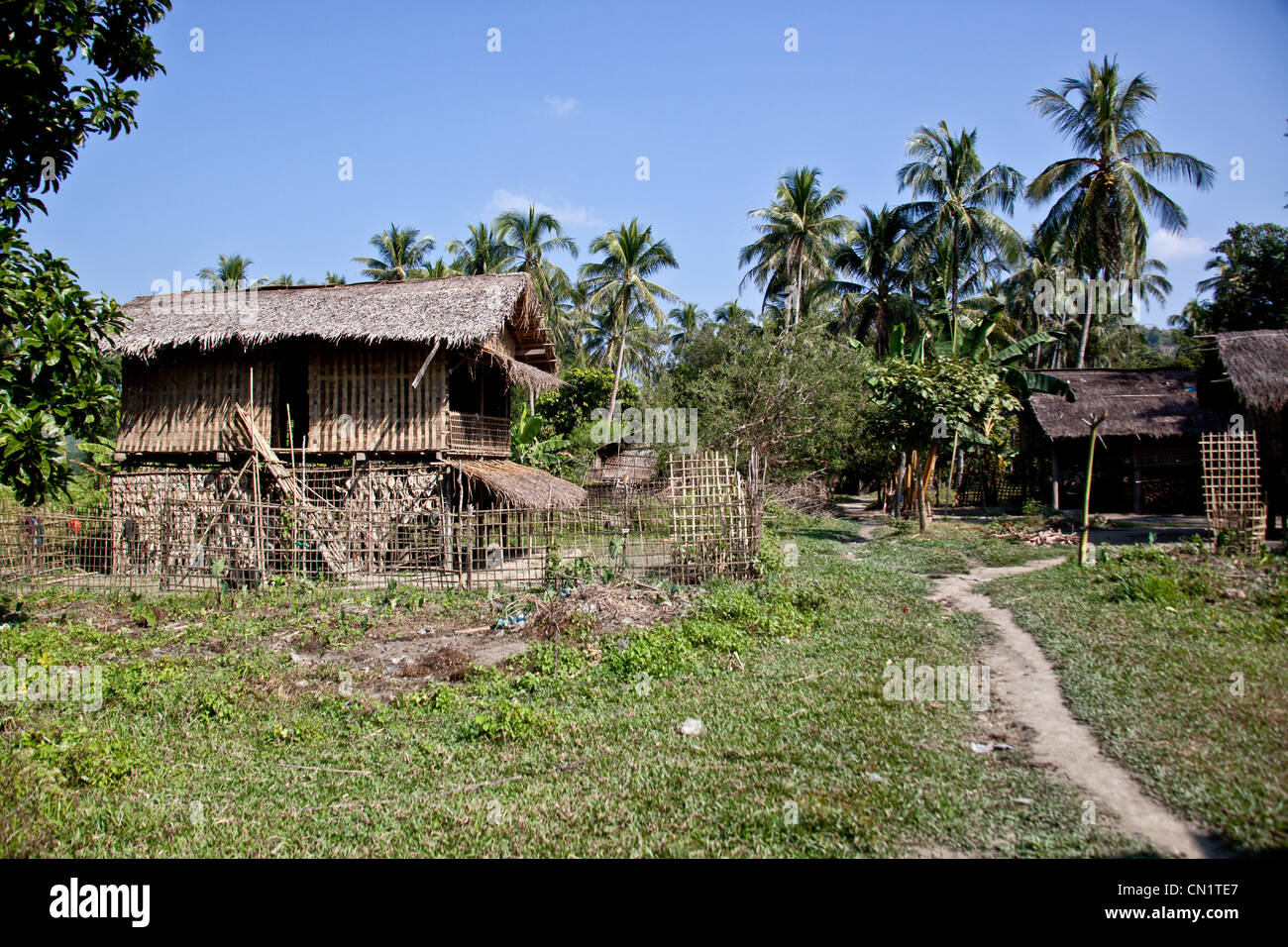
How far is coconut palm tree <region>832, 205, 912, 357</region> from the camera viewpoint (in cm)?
2897

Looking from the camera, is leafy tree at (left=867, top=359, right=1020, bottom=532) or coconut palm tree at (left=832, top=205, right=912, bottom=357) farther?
coconut palm tree at (left=832, top=205, right=912, bottom=357)

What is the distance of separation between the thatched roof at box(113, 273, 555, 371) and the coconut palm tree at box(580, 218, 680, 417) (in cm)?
1506

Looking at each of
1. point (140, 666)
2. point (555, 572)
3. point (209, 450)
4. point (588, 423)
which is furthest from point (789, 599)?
point (588, 423)

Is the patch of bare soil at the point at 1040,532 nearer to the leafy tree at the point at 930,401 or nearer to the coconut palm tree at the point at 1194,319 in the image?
the leafy tree at the point at 930,401

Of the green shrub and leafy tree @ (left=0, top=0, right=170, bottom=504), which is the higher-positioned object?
leafy tree @ (left=0, top=0, right=170, bottom=504)

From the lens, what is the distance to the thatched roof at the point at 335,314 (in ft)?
46.9

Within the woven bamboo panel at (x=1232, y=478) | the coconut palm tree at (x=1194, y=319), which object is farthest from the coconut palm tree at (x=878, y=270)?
the woven bamboo panel at (x=1232, y=478)

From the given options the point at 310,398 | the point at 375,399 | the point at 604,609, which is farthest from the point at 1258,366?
the point at 310,398

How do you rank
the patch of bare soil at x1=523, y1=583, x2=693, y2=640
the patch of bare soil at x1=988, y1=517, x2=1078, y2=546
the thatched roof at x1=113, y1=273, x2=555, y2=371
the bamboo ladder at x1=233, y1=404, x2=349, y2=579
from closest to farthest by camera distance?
the patch of bare soil at x1=523, y1=583, x2=693, y2=640, the bamboo ladder at x1=233, y1=404, x2=349, y2=579, the thatched roof at x1=113, y1=273, x2=555, y2=371, the patch of bare soil at x1=988, y1=517, x2=1078, y2=546

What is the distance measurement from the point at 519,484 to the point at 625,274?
1835 cm

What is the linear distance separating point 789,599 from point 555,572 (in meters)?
3.43

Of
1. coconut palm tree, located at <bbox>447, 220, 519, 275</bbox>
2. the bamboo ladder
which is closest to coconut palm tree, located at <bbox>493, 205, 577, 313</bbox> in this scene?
coconut palm tree, located at <bbox>447, 220, 519, 275</bbox>

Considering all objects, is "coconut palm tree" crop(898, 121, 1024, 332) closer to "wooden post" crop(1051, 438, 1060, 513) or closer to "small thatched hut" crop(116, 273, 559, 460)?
"wooden post" crop(1051, 438, 1060, 513)

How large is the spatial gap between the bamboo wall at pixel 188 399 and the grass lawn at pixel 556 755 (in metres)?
7.68
